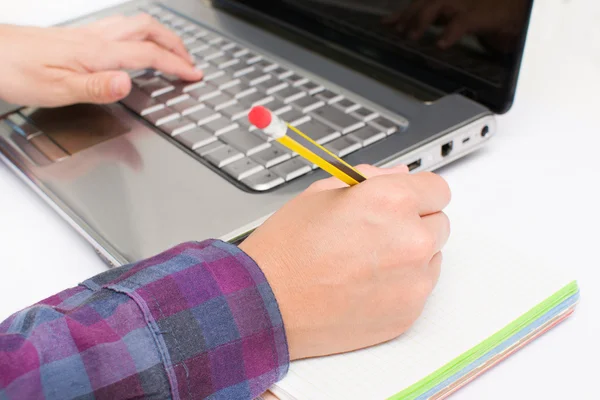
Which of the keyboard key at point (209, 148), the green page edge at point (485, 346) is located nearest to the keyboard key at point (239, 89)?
the keyboard key at point (209, 148)

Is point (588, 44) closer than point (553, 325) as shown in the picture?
No

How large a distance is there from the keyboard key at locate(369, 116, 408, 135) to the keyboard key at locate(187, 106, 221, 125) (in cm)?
18

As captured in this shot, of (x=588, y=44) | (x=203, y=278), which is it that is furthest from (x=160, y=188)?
(x=588, y=44)

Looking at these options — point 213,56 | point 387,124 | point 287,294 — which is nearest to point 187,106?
point 213,56

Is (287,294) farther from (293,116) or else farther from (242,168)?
(293,116)

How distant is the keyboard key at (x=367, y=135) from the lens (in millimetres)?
765

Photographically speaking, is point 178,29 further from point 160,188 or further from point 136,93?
point 160,188

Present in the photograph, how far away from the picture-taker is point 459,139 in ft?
2.61

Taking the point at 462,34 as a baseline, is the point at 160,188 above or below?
below

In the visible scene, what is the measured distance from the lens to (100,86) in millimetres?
842

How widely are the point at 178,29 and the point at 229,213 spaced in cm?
48

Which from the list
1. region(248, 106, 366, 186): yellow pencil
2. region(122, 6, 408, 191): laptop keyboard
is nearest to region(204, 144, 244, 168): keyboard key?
region(122, 6, 408, 191): laptop keyboard

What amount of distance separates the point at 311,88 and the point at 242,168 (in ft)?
0.60

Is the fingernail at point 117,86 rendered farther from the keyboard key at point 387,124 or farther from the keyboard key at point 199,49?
the keyboard key at point 387,124
